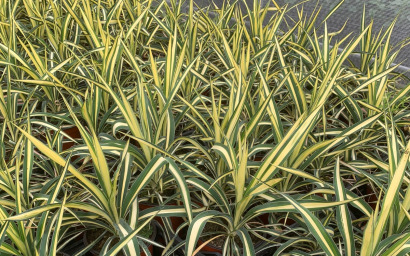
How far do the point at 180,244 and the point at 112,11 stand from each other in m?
0.89

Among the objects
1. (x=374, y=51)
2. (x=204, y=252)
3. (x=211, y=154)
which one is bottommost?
(x=204, y=252)

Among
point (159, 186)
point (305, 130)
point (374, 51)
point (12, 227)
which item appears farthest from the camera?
point (374, 51)

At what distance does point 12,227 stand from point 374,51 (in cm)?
121

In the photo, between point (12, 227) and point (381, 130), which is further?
point (381, 130)

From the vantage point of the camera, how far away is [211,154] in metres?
0.94

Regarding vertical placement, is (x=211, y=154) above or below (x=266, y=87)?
below

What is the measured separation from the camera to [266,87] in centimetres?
95

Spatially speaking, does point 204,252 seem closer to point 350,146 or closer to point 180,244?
point 180,244

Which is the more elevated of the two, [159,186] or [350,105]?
[350,105]

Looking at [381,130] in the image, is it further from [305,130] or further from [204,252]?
[204,252]

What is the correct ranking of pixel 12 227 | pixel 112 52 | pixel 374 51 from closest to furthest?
1. pixel 12 227
2. pixel 112 52
3. pixel 374 51

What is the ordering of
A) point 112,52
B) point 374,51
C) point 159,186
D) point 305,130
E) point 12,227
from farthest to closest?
point 374,51 < point 112,52 < point 159,186 < point 305,130 < point 12,227

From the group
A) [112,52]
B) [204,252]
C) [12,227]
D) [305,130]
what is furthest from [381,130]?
[12,227]

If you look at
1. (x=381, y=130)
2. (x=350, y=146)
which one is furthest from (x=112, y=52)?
(x=381, y=130)
